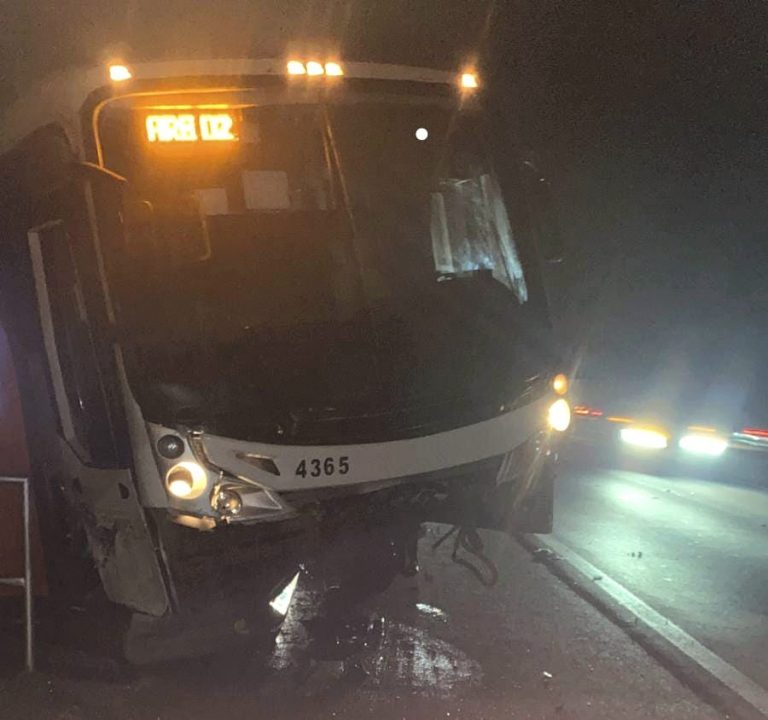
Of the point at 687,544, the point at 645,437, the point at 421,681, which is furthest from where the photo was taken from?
the point at 645,437

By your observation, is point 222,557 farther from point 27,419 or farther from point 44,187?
point 44,187

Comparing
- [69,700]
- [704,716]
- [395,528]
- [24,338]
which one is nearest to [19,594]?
[69,700]

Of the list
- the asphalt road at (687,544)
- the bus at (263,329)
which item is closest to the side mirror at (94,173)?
the bus at (263,329)

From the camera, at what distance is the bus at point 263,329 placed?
4539mm

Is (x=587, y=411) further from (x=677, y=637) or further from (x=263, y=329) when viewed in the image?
(x=263, y=329)

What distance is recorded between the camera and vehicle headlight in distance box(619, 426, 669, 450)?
10.7m

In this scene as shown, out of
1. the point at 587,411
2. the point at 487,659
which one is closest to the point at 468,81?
the point at 487,659

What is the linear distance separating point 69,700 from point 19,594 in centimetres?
93

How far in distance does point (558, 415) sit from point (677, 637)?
1.49 metres

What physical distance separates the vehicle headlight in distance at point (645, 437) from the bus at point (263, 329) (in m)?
5.50

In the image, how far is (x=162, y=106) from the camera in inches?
193

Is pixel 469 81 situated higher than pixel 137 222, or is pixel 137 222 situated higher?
pixel 469 81

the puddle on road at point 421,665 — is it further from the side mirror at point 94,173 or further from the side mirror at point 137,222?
the side mirror at point 94,173

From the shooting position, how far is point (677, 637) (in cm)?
559
